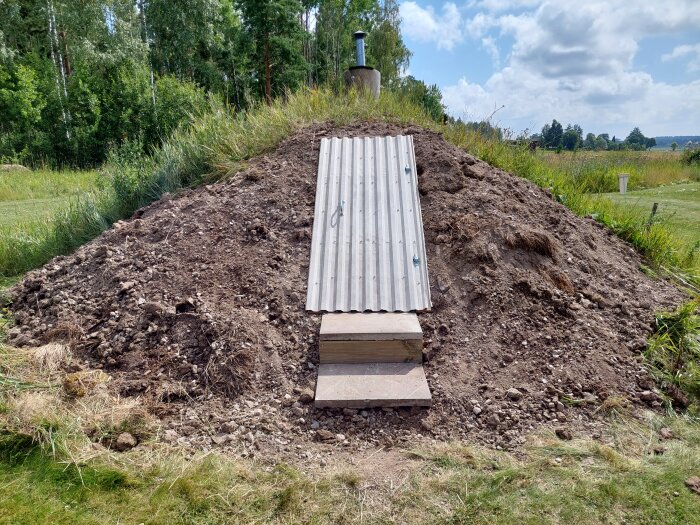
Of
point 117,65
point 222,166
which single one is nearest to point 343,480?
point 222,166

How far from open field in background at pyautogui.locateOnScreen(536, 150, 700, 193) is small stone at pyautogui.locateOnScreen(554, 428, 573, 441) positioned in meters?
8.47

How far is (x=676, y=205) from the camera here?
875 centimetres

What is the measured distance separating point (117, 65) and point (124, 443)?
67.0ft

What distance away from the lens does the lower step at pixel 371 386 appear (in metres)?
2.81

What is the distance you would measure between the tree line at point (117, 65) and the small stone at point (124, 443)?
1594 cm

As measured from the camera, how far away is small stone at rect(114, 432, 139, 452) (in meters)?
2.48

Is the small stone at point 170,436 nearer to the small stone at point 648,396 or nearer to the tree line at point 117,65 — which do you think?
the small stone at point 648,396

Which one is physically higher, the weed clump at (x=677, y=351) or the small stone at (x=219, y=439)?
the weed clump at (x=677, y=351)

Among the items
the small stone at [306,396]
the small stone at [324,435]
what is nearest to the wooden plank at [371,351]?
the small stone at [306,396]

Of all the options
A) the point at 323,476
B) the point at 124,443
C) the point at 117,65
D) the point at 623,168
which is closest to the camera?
the point at 323,476

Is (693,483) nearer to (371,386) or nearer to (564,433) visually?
(564,433)

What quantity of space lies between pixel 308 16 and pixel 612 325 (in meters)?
26.0

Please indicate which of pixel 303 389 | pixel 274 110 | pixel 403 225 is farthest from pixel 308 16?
pixel 303 389

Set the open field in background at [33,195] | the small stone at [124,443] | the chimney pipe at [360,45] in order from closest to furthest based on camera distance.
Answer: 1. the small stone at [124,443]
2. the chimney pipe at [360,45]
3. the open field in background at [33,195]
